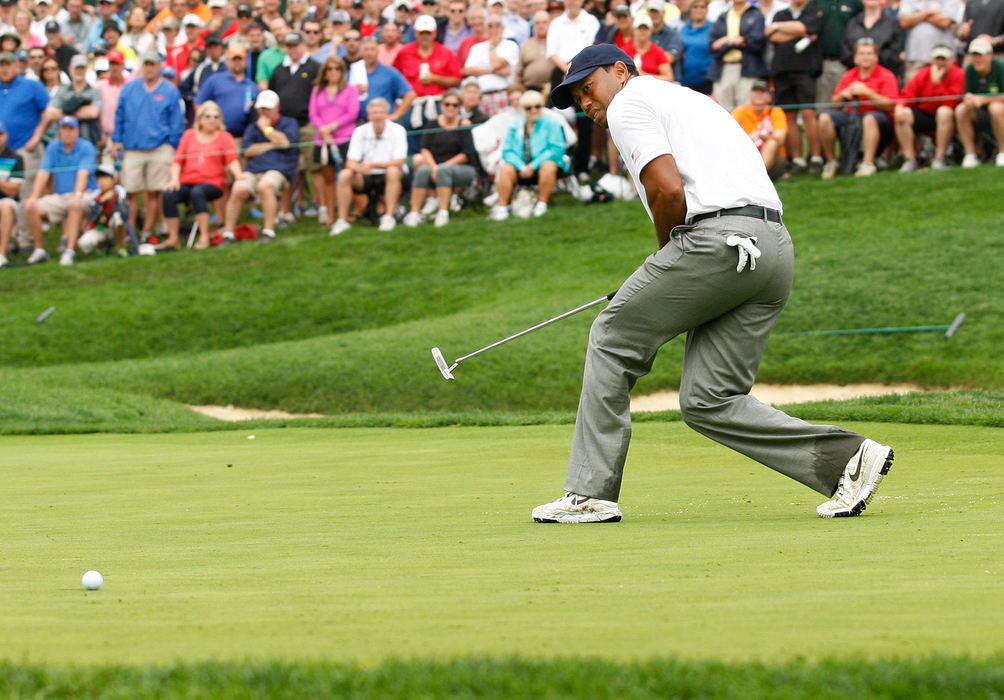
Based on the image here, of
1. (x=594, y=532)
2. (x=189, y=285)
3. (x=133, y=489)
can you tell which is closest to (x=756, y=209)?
(x=594, y=532)

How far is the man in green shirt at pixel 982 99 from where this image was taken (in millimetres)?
17562

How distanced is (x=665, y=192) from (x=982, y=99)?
44.2 feet

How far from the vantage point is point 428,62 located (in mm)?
21016

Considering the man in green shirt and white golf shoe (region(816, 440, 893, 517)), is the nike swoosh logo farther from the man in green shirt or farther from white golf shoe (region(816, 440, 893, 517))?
the man in green shirt

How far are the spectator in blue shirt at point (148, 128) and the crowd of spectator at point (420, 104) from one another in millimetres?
30

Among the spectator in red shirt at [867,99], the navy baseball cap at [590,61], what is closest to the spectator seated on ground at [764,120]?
the spectator in red shirt at [867,99]

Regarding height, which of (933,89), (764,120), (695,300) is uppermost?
(695,300)

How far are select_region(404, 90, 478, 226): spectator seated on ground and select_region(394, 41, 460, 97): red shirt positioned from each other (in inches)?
20.9

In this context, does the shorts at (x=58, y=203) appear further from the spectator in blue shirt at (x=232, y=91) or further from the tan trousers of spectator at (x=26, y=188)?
the spectator in blue shirt at (x=232, y=91)

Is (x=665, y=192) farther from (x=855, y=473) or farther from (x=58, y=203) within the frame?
(x=58, y=203)

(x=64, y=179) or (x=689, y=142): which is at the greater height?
(x=689, y=142)

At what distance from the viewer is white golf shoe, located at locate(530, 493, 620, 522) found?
240 inches

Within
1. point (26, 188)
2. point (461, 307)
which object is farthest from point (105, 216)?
point (461, 307)

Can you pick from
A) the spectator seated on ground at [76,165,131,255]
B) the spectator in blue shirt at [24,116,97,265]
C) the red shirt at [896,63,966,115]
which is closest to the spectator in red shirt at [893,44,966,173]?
the red shirt at [896,63,966,115]
